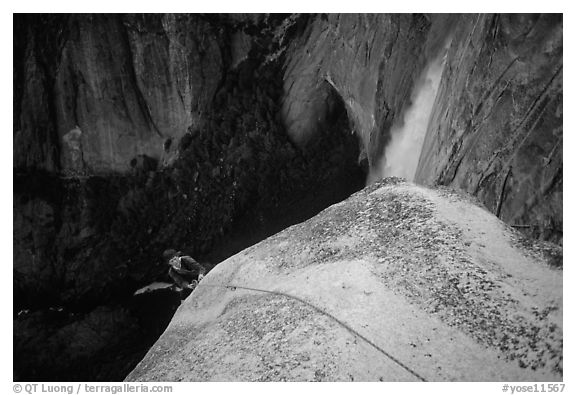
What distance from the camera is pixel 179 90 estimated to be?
15516 mm

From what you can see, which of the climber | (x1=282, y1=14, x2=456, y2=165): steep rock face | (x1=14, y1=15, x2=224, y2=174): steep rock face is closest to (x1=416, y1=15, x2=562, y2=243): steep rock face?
(x1=282, y1=14, x2=456, y2=165): steep rock face

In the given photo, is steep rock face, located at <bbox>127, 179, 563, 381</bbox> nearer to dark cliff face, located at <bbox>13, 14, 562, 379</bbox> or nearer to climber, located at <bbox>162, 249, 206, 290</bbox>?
dark cliff face, located at <bbox>13, 14, 562, 379</bbox>

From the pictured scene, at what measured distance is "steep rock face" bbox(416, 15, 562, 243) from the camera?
20.2 feet

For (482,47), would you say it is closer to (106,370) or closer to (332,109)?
(332,109)

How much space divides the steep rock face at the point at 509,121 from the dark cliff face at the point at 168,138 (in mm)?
3843

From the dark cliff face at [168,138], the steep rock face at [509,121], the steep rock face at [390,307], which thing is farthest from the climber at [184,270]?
the steep rock face at [509,121]

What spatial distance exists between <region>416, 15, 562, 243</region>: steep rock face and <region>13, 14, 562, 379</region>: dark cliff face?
3843 millimetres

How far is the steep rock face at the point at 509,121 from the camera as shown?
20.2ft

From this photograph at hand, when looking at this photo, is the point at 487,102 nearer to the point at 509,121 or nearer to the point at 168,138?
the point at 509,121

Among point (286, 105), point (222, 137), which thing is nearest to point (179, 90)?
point (222, 137)

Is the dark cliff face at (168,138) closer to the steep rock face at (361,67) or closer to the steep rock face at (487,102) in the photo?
the steep rock face at (361,67)

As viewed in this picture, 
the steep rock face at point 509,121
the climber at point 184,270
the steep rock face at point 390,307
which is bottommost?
the climber at point 184,270

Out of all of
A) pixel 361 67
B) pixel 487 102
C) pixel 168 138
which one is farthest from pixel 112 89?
pixel 487 102
